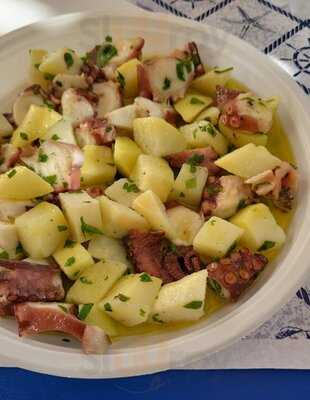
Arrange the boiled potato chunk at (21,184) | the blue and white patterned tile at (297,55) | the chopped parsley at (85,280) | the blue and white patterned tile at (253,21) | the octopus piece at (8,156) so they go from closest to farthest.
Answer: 1. the chopped parsley at (85,280)
2. the boiled potato chunk at (21,184)
3. the octopus piece at (8,156)
4. the blue and white patterned tile at (297,55)
5. the blue and white patterned tile at (253,21)

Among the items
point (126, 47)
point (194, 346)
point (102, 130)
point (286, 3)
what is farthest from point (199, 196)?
point (286, 3)

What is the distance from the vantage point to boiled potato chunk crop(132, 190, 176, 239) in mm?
1394

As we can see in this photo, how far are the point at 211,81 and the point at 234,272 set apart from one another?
57cm

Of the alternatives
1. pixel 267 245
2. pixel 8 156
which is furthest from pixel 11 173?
pixel 267 245

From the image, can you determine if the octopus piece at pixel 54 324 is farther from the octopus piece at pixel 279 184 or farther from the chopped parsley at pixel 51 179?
the octopus piece at pixel 279 184

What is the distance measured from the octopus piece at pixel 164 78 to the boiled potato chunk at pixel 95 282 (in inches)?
19.4

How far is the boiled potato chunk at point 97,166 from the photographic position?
1486 millimetres

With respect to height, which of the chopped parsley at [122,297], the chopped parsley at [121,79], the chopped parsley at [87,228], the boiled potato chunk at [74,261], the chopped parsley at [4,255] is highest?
the chopped parsley at [121,79]

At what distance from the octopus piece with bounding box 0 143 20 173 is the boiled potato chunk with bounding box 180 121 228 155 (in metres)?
0.39

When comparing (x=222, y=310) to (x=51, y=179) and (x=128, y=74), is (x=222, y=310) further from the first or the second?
(x=128, y=74)

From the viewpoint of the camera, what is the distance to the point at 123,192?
4.77 feet

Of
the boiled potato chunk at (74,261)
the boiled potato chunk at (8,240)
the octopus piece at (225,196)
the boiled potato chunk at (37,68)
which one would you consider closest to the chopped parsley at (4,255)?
the boiled potato chunk at (8,240)

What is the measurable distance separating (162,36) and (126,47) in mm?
146

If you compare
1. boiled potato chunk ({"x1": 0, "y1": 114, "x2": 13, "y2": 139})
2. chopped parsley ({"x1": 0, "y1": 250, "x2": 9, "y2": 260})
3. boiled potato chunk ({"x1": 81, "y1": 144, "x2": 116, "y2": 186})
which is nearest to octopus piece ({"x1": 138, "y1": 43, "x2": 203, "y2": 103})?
boiled potato chunk ({"x1": 81, "y1": 144, "x2": 116, "y2": 186})
